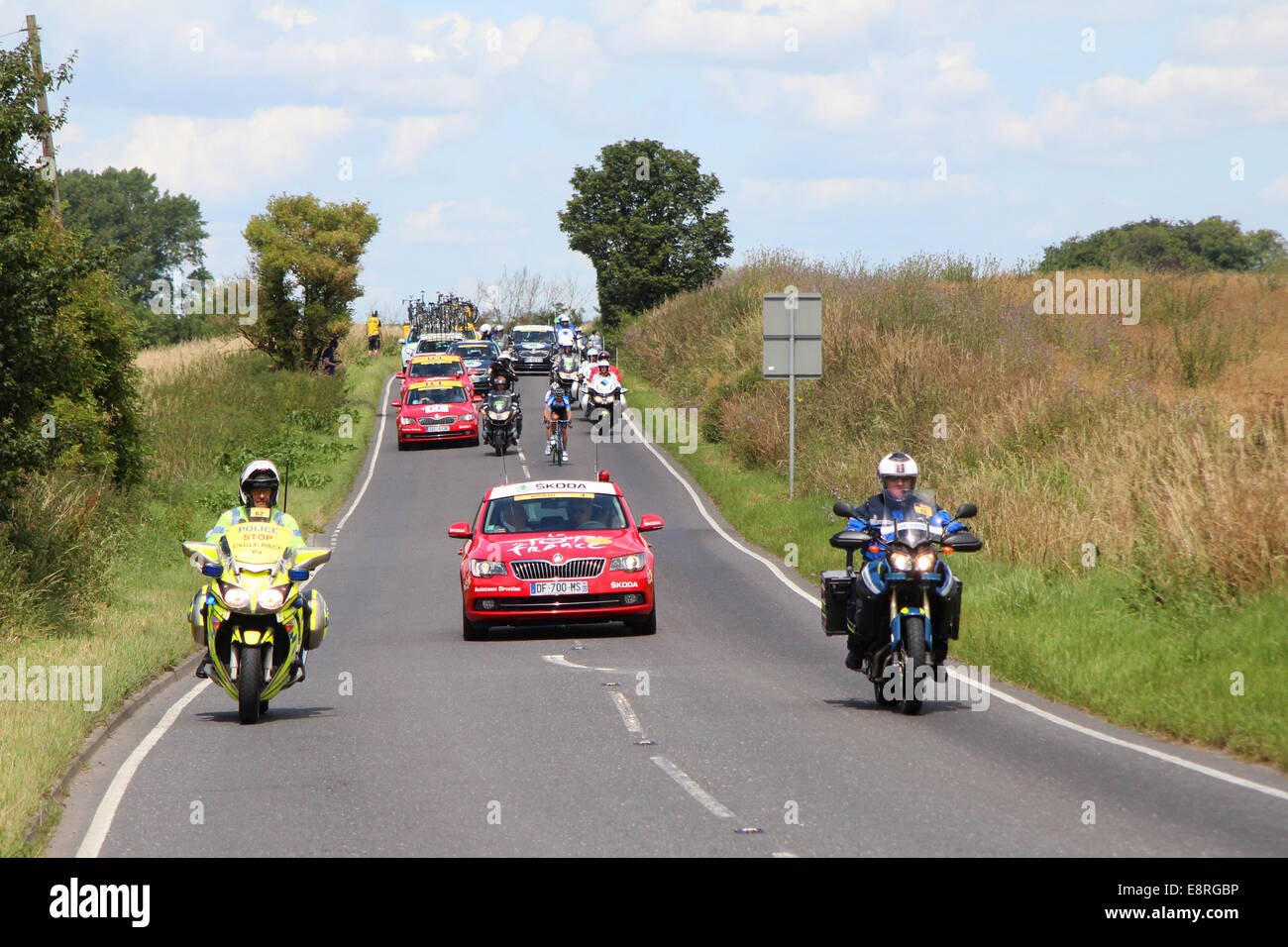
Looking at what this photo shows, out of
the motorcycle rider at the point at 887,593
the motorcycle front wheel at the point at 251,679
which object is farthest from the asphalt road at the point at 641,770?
the motorcycle rider at the point at 887,593

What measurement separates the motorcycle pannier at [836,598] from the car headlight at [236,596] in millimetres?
4337

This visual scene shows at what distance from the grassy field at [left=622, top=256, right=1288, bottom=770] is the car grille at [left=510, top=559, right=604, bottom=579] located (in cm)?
401

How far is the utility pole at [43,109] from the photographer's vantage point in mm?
16978

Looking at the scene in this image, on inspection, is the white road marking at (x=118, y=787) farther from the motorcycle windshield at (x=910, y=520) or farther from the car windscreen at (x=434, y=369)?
the car windscreen at (x=434, y=369)

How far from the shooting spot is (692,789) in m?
8.87

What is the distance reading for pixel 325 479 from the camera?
3866cm

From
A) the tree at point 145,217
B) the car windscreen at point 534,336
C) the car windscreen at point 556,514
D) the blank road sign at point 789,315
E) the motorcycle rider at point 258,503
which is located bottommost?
the car windscreen at point 556,514

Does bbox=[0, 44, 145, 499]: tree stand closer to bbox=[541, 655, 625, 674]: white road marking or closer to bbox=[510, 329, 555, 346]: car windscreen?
bbox=[541, 655, 625, 674]: white road marking

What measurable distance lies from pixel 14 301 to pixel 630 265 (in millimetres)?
71264

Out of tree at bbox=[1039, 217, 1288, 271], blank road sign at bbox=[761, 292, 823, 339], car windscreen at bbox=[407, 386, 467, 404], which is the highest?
tree at bbox=[1039, 217, 1288, 271]

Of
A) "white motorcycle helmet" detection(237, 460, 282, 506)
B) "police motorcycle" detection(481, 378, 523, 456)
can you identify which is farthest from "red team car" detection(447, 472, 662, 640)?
"police motorcycle" detection(481, 378, 523, 456)

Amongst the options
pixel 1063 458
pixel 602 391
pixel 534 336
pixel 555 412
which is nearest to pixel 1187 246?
pixel 534 336

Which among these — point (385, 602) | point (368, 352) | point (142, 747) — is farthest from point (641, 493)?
point (368, 352)

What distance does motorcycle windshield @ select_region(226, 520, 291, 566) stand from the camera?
11.4 m
